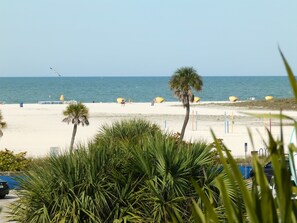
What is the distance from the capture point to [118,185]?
15.7 metres

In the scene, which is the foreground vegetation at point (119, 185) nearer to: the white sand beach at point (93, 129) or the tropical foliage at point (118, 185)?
the tropical foliage at point (118, 185)

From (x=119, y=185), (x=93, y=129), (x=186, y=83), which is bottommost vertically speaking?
(x=93, y=129)

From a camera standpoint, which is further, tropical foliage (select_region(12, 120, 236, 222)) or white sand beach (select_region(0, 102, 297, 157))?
white sand beach (select_region(0, 102, 297, 157))

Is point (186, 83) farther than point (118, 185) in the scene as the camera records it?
Yes

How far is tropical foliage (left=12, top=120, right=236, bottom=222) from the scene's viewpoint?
49.7 feet

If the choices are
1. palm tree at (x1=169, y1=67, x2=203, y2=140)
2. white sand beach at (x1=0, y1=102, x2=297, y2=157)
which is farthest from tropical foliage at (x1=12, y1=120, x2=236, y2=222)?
palm tree at (x1=169, y1=67, x2=203, y2=140)

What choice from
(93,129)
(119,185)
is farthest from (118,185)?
(93,129)

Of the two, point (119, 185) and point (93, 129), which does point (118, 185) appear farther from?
point (93, 129)

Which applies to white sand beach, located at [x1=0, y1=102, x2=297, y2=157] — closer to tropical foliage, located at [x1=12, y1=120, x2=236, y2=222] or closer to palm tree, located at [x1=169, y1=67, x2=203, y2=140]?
palm tree, located at [x1=169, y1=67, x2=203, y2=140]

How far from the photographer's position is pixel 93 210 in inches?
599

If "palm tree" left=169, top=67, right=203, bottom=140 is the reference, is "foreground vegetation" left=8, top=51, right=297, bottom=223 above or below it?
below

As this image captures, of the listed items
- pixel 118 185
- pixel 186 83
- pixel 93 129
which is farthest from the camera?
pixel 93 129

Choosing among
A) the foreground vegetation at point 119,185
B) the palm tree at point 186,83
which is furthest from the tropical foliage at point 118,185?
the palm tree at point 186,83

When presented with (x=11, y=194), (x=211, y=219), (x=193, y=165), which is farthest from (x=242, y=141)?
(x=211, y=219)
